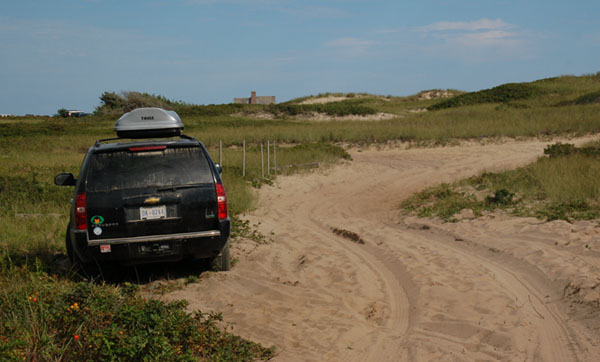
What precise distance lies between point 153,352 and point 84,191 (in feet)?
9.74

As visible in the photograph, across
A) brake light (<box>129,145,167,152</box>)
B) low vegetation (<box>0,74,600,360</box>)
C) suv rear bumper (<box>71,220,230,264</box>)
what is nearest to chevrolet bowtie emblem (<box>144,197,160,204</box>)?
suv rear bumper (<box>71,220,230,264</box>)

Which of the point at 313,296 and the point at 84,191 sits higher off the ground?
the point at 84,191

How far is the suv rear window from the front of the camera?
732 cm

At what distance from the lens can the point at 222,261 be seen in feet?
28.3

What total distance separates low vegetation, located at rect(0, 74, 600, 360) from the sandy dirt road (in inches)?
25.8

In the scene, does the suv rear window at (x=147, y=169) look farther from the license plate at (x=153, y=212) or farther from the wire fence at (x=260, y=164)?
the wire fence at (x=260, y=164)

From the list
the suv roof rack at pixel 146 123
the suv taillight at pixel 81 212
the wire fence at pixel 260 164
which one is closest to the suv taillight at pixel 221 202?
the suv taillight at pixel 81 212

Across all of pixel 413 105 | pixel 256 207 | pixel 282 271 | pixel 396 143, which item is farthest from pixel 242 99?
pixel 282 271

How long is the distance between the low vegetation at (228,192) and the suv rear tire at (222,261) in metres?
0.50

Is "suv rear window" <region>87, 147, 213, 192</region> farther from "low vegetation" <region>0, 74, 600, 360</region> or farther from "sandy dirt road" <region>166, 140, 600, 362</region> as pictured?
"sandy dirt road" <region>166, 140, 600, 362</region>

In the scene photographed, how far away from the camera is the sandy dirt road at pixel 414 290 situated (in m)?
5.92

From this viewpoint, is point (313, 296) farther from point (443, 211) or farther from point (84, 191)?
point (443, 211)

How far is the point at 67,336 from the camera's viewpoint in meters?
5.09

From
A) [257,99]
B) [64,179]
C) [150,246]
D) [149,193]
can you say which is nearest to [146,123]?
[64,179]
